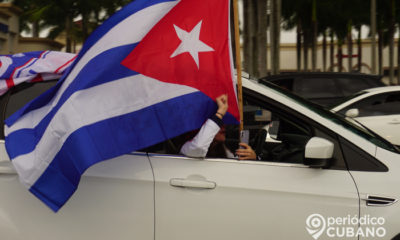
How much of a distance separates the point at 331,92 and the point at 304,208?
9.29 meters

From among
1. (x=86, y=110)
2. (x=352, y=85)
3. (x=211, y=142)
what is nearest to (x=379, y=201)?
(x=211, y=142)

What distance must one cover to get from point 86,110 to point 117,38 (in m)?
0.45

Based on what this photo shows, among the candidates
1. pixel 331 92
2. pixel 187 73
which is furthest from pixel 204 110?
pixel 331 92

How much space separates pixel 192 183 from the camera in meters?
2.95

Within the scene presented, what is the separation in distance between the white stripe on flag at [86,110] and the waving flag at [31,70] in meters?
0.55

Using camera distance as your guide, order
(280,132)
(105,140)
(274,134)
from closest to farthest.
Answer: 1. (105,140)
2. (280,132)
3. (274,134)

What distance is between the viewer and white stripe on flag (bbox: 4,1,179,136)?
299 cm

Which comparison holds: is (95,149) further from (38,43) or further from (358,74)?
(38,43)

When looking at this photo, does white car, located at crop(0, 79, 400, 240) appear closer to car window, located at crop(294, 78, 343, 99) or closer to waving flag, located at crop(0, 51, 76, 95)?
waving flag, located at crop(0, 51, 76, 95)

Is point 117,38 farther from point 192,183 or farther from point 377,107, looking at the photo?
point 377,107

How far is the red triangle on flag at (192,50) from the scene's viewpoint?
9.89ft

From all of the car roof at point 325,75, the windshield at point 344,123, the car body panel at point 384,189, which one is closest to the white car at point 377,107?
the car roof at point 325,75

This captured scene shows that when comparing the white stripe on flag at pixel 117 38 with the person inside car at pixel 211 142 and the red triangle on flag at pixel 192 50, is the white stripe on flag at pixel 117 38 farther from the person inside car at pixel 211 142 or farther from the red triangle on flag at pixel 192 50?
the person inside car at pixel 211 142

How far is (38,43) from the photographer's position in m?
31.4
